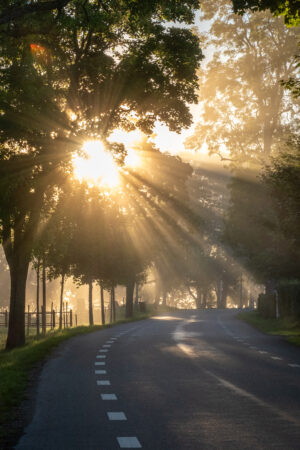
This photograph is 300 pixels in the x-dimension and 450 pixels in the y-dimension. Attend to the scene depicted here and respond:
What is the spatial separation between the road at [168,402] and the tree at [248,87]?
34890mm

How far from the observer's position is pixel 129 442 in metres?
7.15

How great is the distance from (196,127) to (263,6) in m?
42.5

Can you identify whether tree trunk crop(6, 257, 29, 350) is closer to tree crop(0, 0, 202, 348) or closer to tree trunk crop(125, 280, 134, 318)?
tree crop(0, 0, 202, 348)

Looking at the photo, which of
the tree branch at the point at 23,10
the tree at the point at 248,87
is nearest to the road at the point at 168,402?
the tree branch at the point at 23,10

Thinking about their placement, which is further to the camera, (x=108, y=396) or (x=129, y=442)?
(x=108, y=396)

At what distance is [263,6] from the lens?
1364 cm

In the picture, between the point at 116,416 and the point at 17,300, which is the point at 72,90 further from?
the point at 116,416

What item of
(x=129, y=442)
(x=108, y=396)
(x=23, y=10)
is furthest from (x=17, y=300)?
(x=129, y=442)

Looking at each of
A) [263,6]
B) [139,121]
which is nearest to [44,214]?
[139,121]

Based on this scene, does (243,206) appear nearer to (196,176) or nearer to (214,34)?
(214,34)

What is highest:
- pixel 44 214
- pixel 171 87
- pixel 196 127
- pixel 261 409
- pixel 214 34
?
pixel 214 34

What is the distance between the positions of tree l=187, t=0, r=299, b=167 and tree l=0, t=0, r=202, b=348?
25902 millimetres

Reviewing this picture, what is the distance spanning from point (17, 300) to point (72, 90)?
25.7 ft

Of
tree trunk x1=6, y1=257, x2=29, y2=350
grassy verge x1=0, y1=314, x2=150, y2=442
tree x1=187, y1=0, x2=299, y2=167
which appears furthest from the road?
tree x1=187, y1=0, x2=299, y2=167
